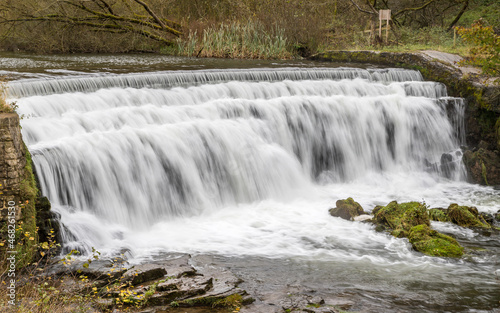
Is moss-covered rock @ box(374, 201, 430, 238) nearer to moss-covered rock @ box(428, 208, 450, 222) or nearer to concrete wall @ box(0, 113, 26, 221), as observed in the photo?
moss-covered rock @ box(428, 208, 450, 222)

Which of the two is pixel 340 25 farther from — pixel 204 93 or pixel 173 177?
pixel 173 177

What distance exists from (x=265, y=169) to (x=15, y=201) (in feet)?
18.3

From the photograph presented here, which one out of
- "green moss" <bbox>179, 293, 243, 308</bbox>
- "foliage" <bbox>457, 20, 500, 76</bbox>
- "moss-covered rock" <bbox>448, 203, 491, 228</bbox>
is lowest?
"green moss" <bbox>179, 293, 243, 308</bbox>

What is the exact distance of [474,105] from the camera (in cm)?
1425

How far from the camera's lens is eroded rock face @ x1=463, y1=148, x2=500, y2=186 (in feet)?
41.8

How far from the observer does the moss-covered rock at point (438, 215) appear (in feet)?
31.7

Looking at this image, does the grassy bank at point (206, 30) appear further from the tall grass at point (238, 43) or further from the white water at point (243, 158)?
the white water at point (243, 158)

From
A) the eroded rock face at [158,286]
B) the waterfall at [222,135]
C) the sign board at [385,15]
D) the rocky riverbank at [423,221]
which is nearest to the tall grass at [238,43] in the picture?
the sign board at [385,15]

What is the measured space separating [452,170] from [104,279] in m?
9.81

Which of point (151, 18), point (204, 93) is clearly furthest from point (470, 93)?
point (151, 18)

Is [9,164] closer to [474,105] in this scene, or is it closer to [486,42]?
[486,42]

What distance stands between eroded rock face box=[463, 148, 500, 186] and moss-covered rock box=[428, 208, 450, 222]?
3.49 m

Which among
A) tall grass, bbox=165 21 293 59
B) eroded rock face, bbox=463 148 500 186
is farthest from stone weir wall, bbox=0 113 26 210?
tall grass, bbox=165 21 293 59

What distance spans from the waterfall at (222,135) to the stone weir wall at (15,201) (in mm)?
915
